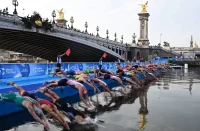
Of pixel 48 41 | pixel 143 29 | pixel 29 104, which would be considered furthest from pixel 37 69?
pixel 143 29

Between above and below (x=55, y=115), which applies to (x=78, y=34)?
above

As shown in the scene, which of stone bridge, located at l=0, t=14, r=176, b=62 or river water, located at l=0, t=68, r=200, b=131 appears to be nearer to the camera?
river water, located at l=0, t=68, r=200, b=131

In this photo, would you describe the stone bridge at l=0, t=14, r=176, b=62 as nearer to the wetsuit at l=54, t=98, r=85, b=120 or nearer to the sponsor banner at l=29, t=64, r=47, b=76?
the sponsor banner at l=29, t=64, r=47, b=76

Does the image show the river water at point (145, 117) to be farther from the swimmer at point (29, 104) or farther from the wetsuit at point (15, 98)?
the wetsuit at point (15, 98)

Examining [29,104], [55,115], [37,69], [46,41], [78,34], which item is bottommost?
[55,115]

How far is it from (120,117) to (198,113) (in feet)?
12.9

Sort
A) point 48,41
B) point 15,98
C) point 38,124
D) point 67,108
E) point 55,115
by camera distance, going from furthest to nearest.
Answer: point 48,41 → point 67,108 → point 38,124 → point 55,115 → point 15,98

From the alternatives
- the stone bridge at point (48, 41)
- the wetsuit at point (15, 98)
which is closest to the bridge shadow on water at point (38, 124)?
the wetsuit at point (15, 98)

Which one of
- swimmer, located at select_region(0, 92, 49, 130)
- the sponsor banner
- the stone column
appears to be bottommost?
swimmer, located at select_region(0, 92, 49, 130)

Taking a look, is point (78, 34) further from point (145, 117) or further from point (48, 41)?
point (145, 117)

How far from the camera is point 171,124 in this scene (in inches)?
398

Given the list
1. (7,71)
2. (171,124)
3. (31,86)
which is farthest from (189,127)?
(7,71)

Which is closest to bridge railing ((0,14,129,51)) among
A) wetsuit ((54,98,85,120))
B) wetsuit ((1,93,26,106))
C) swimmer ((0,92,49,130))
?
wetsuit ((54,98,85,120))

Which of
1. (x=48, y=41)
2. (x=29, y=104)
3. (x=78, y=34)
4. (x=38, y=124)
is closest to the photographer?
(x=29, y=104)
